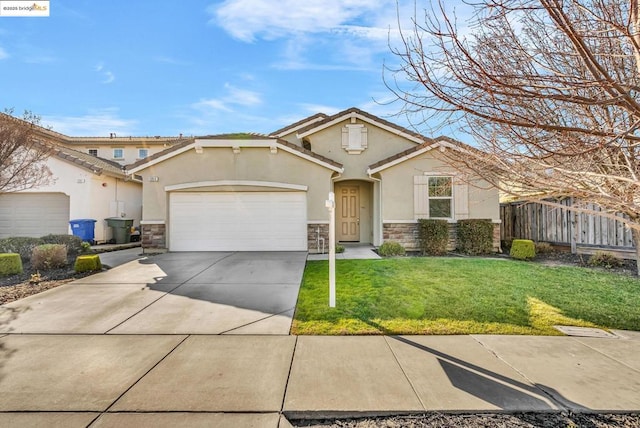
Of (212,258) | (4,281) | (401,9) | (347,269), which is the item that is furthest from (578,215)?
(4,281)

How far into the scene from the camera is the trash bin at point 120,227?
14633 millimetres

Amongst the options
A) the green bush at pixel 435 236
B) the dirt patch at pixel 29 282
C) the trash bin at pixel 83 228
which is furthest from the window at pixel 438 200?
the trash bin at pixel 83 228

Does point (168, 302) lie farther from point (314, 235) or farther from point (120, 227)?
point (120, 227)

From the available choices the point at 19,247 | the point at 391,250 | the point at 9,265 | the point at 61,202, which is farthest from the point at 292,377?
the point at 61,202

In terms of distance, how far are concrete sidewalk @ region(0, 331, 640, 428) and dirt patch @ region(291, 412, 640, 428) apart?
8cm

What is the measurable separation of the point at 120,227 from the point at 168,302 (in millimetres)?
11353

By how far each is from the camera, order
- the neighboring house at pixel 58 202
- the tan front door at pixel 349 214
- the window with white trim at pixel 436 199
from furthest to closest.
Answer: the neighboring house at pixel 58 202
the tan front door at pixel 349 214
the window with white trim at pixel 436 199

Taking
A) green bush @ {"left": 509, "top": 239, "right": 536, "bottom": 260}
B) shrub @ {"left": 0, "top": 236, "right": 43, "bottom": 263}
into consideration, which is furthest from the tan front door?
shrub @ {"left": 0, "top": 236, "right": 43, "bottom": 263}

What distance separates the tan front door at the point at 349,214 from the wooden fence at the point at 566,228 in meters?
6.16

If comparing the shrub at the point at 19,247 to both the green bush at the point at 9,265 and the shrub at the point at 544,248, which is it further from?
the shrub at the point at 544,248

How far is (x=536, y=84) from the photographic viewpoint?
8.41 feet

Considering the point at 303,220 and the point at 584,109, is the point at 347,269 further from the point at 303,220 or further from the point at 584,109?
the point at 584,109

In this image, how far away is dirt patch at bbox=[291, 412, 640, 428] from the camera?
2.52 meters

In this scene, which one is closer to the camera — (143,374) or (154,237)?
(143,374)
